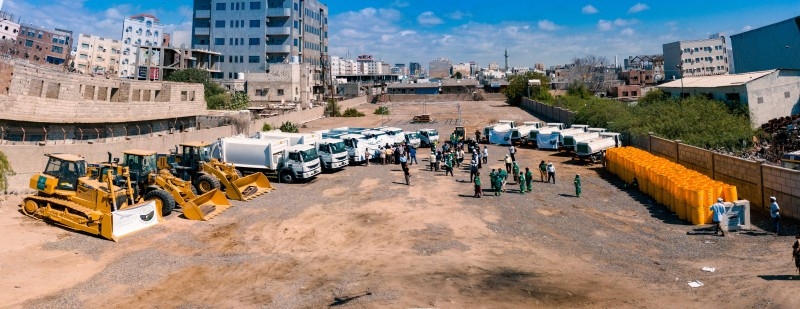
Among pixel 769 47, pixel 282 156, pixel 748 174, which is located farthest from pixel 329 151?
pixel 769 47

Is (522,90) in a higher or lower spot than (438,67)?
lower

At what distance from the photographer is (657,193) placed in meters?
19.8

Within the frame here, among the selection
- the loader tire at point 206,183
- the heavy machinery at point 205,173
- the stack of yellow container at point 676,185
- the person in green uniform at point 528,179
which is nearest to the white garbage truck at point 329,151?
the heavy machinery at point 205,173

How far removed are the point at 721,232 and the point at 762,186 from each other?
4.11 metres

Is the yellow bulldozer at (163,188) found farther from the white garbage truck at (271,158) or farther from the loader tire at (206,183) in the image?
the white garbage truck at (271,158)

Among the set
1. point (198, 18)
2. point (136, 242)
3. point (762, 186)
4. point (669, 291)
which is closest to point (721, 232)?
point (762, 186)

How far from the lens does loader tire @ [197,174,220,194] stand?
20.2 m

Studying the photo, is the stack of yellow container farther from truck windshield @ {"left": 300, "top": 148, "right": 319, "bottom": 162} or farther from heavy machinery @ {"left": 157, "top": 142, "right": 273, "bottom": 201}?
heavy machinery @ {"left": 157, "top": 142, "right": 273, "bottom": 201}

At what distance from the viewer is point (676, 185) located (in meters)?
17.7

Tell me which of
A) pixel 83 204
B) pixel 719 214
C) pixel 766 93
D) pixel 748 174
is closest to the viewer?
pixel 719 214

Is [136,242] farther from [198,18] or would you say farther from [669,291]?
[198,18]

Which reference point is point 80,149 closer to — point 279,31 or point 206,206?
point 206,206

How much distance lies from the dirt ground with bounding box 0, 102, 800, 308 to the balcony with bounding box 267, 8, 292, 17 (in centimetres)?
6795

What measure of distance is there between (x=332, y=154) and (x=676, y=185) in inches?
699
